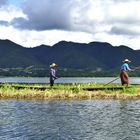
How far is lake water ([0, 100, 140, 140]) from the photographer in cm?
2797

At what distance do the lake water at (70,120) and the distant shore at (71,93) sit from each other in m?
2.25

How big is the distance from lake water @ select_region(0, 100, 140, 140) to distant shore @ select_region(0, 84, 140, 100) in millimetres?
2255

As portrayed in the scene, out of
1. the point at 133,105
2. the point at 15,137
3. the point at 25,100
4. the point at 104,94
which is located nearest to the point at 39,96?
the point at 25,100

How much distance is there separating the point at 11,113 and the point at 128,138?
14.8 metres

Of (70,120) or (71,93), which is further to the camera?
(71,93)

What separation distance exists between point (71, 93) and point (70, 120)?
1692 centimetres

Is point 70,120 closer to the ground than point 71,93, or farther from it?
closer to the ground

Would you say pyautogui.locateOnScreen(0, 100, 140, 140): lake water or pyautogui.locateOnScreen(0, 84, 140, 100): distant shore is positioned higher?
pyautogui.locateOnScreen(0, 84, 140, 100): distant shore

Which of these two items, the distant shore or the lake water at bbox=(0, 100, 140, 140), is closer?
the lake water at bbox=(0, 100, 140, 140)

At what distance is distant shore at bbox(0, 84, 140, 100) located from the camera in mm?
51156

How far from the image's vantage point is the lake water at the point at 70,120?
28.0m

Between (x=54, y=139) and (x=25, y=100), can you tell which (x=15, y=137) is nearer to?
(x=54, y=139)

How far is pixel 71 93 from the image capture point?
5153 centimetres

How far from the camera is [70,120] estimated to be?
114ft
